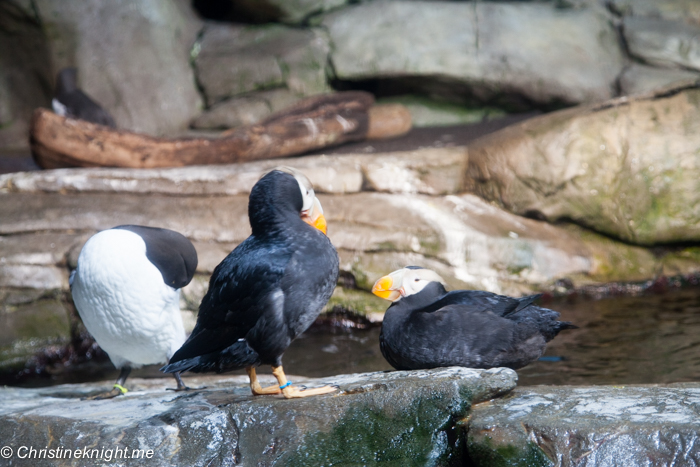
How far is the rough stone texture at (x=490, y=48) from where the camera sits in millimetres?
8195

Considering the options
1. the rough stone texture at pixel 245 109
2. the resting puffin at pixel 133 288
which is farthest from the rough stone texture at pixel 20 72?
the resting puffin at pixel 133 288

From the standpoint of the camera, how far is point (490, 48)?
837 centimetres

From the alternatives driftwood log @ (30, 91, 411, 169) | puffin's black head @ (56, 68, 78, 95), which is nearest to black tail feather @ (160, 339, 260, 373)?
driftwood log @ (30, 91, 411, 169)

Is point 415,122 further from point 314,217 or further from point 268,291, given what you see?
point 268,291

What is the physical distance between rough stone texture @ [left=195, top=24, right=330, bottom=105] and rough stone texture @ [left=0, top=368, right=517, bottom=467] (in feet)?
22.2

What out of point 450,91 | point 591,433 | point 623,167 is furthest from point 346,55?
point 591,433

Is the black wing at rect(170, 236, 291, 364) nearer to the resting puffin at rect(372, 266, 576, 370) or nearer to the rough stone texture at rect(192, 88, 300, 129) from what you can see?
the resting puffin at rect(372, 266, 576, 370)

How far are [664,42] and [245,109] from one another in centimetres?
534

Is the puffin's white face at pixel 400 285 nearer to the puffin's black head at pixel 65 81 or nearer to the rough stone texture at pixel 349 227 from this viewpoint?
the rough stone texture at pixel 349 227

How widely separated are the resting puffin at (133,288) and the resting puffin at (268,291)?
2.03ft

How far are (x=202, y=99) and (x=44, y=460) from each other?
7.33m

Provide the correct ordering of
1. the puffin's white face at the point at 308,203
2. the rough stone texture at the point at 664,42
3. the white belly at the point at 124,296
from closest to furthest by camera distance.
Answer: the puffin's white face at the point at 308,203 → the white belly at the point at 124,296 → the rough stone texture at the point at 664,42

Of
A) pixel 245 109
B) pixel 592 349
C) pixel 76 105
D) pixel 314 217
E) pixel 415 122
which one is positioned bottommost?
pixel 592 349

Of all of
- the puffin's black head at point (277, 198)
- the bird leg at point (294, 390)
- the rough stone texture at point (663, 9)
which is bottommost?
the bird leg at point (294, 390)
